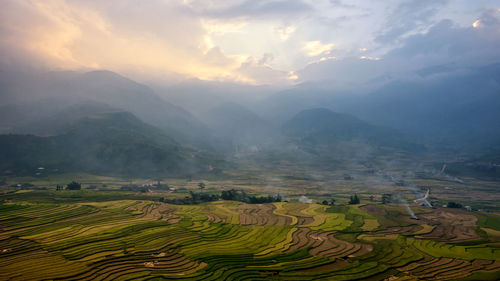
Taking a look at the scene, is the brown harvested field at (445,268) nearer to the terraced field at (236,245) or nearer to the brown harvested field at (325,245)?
the terraced field at (236,245)

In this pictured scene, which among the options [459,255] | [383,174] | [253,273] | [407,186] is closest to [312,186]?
[407,186]

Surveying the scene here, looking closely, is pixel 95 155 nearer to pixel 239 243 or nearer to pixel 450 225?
pixel 239 243

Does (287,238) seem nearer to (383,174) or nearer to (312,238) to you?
(312,238)

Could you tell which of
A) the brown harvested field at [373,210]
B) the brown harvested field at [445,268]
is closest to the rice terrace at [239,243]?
the brown harvested field at [445,268]

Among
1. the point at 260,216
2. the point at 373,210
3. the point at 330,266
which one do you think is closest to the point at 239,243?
the point at 330,266

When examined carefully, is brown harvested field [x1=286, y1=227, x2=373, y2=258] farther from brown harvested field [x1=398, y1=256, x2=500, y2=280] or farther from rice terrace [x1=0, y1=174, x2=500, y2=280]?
brown harvested field [x1=398, y1=256, x2=500, y2=280]

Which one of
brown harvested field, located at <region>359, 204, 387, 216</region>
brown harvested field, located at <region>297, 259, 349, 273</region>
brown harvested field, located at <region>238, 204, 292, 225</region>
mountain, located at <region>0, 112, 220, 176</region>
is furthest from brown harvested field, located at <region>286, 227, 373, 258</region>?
mountain, located at <region>0, 112, 220, 176</region>
